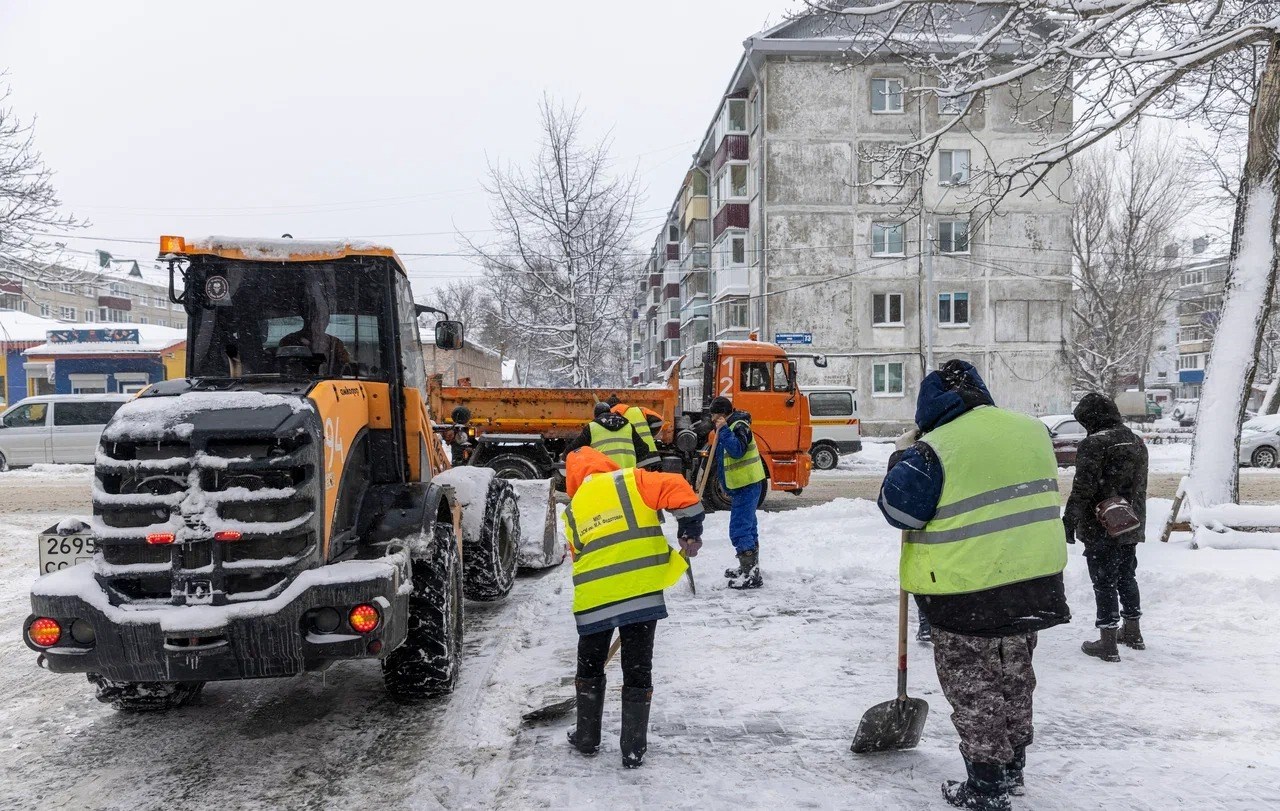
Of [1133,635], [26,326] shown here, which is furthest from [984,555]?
[26,326]

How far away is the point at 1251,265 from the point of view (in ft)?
30.4

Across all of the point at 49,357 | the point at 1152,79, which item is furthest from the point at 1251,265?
the point at 49,357

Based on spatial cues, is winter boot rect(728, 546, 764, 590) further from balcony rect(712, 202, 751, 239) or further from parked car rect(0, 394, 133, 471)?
balcony rect(712, 202, 751, 239)

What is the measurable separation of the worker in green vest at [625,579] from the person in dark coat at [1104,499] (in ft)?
10.1

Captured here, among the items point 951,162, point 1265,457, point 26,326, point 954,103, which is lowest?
point 1265,457

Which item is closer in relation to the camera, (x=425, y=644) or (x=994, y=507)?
(x=994, y=507)

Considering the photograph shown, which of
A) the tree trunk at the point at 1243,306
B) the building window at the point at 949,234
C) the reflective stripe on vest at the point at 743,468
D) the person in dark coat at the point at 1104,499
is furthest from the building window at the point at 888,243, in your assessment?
the person in dark coat at the point at 1104,499

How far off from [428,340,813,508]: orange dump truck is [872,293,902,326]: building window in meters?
20.9

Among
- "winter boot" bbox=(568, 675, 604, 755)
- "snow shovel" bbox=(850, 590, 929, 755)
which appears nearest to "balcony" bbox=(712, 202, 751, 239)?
"snow shovel" bbox=(850, 590, 929, 755)

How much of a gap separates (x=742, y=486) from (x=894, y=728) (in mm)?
3798

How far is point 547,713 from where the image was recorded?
4.75 metres

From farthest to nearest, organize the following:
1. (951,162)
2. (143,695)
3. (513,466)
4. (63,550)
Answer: (951,162) → (513,466) → (143,695) → (63,550)

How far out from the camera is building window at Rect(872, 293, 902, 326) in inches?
1328

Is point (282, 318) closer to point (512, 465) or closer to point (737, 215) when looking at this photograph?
point (512, 465)
